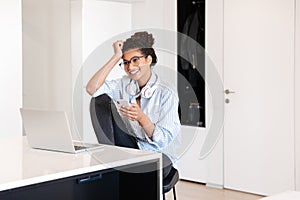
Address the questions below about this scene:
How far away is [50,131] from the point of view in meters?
2.31

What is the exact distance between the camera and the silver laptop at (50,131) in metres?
2.25

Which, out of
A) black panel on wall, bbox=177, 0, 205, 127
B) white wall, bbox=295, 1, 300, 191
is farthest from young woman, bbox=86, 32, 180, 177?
black panel on wall, bbox=177, 0, 205, 127

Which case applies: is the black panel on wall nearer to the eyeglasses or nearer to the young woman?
the young woman

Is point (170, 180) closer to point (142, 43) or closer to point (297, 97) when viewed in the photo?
point (142, 43)

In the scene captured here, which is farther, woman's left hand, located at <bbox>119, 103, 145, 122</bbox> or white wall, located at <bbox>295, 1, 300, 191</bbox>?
white wall, located at <bbox>295, 1, 300, 191</bbox>

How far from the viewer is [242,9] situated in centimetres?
466

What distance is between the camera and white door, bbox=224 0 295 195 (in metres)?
4.39

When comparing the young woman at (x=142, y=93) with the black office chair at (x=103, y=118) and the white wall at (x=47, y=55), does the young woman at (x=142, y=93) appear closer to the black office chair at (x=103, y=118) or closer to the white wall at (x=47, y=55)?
the black office chair at (x=103, y=118)

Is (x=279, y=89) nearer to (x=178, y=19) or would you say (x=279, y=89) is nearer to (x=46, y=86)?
(x=178, y=19)

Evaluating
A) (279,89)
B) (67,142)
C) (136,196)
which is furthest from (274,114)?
(67,142)

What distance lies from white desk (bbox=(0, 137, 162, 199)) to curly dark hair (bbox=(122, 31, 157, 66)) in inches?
18.7

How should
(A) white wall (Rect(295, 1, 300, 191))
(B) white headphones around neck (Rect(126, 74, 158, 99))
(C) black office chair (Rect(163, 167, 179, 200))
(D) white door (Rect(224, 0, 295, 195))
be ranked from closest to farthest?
1. (B) white headphones around neck (Rect(126, 74, 158, 99))
2. (C) black office chair (Rect(163, 167, 179, 200))
3. (A) white wall (Rect(295, 1, 300, 191))
4. (D) white door (Rect(224, 0, 295, 195))

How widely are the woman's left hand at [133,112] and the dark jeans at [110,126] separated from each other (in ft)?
0.81

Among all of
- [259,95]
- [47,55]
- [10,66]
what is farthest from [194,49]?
[10,66]
